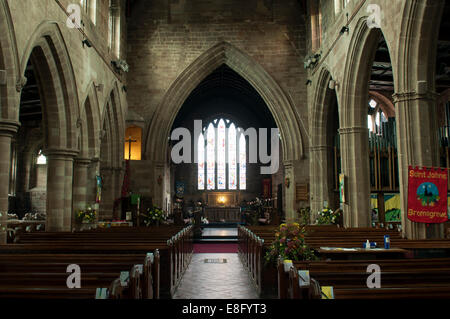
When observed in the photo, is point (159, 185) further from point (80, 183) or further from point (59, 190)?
point (59, 190)

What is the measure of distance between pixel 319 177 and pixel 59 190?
8.85 metres

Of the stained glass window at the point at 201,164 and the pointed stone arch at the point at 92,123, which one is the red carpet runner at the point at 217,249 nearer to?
the pointed stone arch at the point at 92,123

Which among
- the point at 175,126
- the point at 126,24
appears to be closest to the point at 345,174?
the point at 126,24

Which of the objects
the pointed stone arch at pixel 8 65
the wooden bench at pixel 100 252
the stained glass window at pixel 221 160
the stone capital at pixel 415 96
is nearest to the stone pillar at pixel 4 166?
the pointed stone arch at pixel 8 65

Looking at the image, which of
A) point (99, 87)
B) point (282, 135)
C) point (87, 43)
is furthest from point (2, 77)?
point (282, 135)

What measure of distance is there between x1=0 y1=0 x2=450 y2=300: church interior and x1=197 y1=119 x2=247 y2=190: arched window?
3201mm

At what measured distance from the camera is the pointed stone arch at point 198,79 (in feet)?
53.1

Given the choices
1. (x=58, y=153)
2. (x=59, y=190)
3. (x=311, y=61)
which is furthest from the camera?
(x=311, y=61)

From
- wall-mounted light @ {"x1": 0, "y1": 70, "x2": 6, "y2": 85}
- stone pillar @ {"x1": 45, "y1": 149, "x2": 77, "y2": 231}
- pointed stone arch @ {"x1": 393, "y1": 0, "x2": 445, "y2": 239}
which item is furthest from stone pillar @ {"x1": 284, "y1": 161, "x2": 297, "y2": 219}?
wall-mounted light @ {"x1": 0, "y1": 70, "x2": 6, "y2": 85}

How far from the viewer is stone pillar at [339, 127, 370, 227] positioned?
34.2ft

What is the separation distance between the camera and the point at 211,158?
85.5 ft

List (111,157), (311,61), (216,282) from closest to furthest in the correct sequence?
(216,282) < (311,61) < (111,157)

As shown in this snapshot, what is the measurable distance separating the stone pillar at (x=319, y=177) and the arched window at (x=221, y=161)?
11.4m
